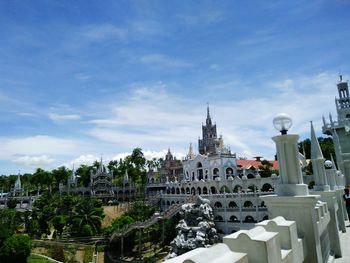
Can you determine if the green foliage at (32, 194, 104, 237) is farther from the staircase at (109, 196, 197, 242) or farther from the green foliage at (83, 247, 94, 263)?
the staircase at (109, 196, 197, 242)

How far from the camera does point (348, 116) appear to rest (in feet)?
117

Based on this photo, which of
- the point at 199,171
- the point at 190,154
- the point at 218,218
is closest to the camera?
the point at 218,218

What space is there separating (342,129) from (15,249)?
133 feet

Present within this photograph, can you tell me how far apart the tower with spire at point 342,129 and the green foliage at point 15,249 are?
120ft

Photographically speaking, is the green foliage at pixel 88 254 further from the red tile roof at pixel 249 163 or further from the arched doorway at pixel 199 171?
the red tile roof at pixel 249 163

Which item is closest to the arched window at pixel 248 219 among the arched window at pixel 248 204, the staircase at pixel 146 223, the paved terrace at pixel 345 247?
the arched window at pixel 248 204

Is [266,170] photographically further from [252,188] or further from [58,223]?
[58,223]

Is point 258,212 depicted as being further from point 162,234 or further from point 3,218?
point 3,218

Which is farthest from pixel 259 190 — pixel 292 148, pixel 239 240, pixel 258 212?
pixel 239 240

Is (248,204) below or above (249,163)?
below

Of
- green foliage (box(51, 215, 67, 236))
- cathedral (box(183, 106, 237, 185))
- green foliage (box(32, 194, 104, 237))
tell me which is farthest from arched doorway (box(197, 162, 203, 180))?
green foliage (box(51, 215, 67, 236))

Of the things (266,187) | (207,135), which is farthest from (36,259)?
(207,135)

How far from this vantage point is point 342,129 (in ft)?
112

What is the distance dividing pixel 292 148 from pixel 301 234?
1630mm
